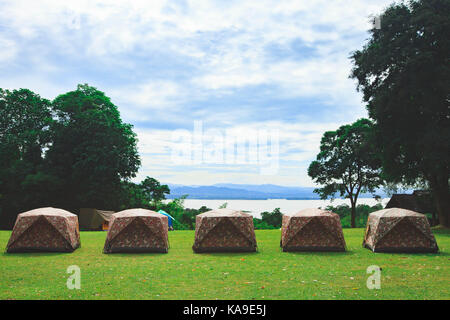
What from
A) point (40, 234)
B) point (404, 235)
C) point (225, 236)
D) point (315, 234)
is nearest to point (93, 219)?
point (40, 234)

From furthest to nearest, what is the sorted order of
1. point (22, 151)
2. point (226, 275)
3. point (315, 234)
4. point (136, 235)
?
point (22, 151)
point (136, 235)
point (315, 234)
point (226, 275)

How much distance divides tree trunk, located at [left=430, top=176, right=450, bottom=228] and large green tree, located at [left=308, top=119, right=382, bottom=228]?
463 inches

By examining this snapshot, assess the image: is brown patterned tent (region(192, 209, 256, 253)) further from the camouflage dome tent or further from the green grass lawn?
the camouflage dome tent

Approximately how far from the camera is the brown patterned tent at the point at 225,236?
17.7 metres

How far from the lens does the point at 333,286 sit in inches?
407

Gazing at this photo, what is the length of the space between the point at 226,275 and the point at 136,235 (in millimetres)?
7147

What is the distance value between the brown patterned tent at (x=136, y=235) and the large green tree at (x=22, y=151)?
2559 cm

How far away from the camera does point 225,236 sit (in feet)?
58.4

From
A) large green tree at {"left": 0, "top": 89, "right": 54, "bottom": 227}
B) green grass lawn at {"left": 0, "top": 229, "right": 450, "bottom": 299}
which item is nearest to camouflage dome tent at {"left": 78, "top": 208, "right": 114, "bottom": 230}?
large green tree at {"left": 0, "top": 89, "right": 54, "bottom": 227}

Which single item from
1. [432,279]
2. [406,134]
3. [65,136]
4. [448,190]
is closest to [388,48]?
[406,134]

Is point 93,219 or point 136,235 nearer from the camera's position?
point 136,235

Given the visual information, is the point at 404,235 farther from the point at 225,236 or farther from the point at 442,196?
the point at 442,196

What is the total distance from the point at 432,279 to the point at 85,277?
10373mm
